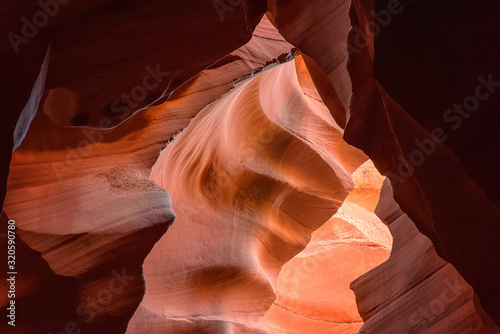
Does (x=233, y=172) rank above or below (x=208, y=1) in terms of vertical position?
below

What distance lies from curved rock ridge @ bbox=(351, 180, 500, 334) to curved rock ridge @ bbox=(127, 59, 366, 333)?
168 centimetres

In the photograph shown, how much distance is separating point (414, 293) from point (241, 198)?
113 inches

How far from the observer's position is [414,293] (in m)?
4.44

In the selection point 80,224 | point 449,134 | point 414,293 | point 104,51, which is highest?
point 104,51

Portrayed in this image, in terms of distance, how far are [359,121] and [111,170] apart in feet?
6.57

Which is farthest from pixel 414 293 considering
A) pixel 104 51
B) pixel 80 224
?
Answer: pixel 104 51

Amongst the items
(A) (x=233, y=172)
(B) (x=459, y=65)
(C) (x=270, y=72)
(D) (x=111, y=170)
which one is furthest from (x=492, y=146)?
(C) (x=270, y=72)

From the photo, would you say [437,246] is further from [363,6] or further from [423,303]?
[363,6]

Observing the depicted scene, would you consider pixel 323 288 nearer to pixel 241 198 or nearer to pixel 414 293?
pixel 241 198

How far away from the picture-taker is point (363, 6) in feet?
11.0

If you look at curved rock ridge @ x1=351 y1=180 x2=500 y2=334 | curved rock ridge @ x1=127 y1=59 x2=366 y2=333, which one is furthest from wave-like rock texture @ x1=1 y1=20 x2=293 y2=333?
curved rock ridge @ x1=351 y1=180 x2=500 y2=334

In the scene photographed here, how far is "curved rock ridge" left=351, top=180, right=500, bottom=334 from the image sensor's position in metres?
4.08

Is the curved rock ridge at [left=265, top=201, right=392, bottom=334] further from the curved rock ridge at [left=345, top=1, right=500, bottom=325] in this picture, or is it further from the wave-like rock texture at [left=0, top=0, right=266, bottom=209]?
the curved rock ridge at [left=345, top=1, right=500, bottom=325]

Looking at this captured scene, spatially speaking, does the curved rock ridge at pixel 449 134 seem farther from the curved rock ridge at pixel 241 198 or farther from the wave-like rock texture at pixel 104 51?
the curved rock ridge at pixel 241 198
